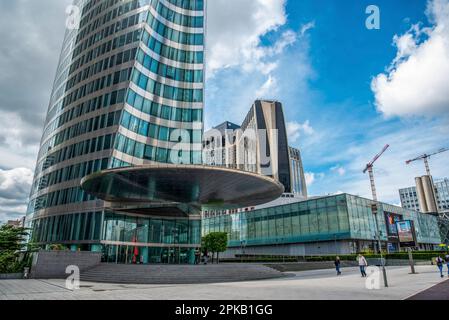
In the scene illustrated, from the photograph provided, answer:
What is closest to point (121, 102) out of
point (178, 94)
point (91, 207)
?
point (178, 94)

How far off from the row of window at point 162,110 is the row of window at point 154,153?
531cm

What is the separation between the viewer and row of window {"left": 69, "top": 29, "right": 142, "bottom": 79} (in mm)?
44219

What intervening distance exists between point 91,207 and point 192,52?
30.3m

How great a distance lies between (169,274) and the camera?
2433 cm

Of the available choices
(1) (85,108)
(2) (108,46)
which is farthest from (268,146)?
(1) (85,108)

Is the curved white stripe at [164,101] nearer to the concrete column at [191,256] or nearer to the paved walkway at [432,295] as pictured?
the concrete column at [191,256]

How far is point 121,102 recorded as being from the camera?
4056 cm

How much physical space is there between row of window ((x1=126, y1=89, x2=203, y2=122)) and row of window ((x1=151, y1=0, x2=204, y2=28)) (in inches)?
644

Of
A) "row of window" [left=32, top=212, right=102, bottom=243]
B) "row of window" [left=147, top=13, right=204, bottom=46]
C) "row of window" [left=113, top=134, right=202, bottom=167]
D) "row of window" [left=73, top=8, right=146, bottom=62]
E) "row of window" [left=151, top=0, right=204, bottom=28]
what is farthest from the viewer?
"row of window" [left=151, top=0, right=204, bottom=28]

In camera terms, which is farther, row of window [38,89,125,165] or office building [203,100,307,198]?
office building [203,100,307,198]

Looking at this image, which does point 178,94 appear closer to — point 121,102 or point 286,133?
point 121,102

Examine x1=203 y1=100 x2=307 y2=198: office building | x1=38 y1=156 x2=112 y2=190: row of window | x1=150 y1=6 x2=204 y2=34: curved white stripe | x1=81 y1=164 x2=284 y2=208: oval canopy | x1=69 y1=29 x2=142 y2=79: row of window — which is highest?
x1=203 y1=100 x2=307 y2=198: office building

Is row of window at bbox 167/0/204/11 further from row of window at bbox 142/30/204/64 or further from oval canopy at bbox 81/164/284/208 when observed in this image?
oval canopy at bbox 81/164/284/208

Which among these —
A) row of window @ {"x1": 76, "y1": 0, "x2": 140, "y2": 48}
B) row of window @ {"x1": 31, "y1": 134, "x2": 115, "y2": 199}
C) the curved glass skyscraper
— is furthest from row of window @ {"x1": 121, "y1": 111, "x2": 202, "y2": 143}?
row of window @ {"x1": 76, "y1": 0, "x2": 140, "y2": 48}
